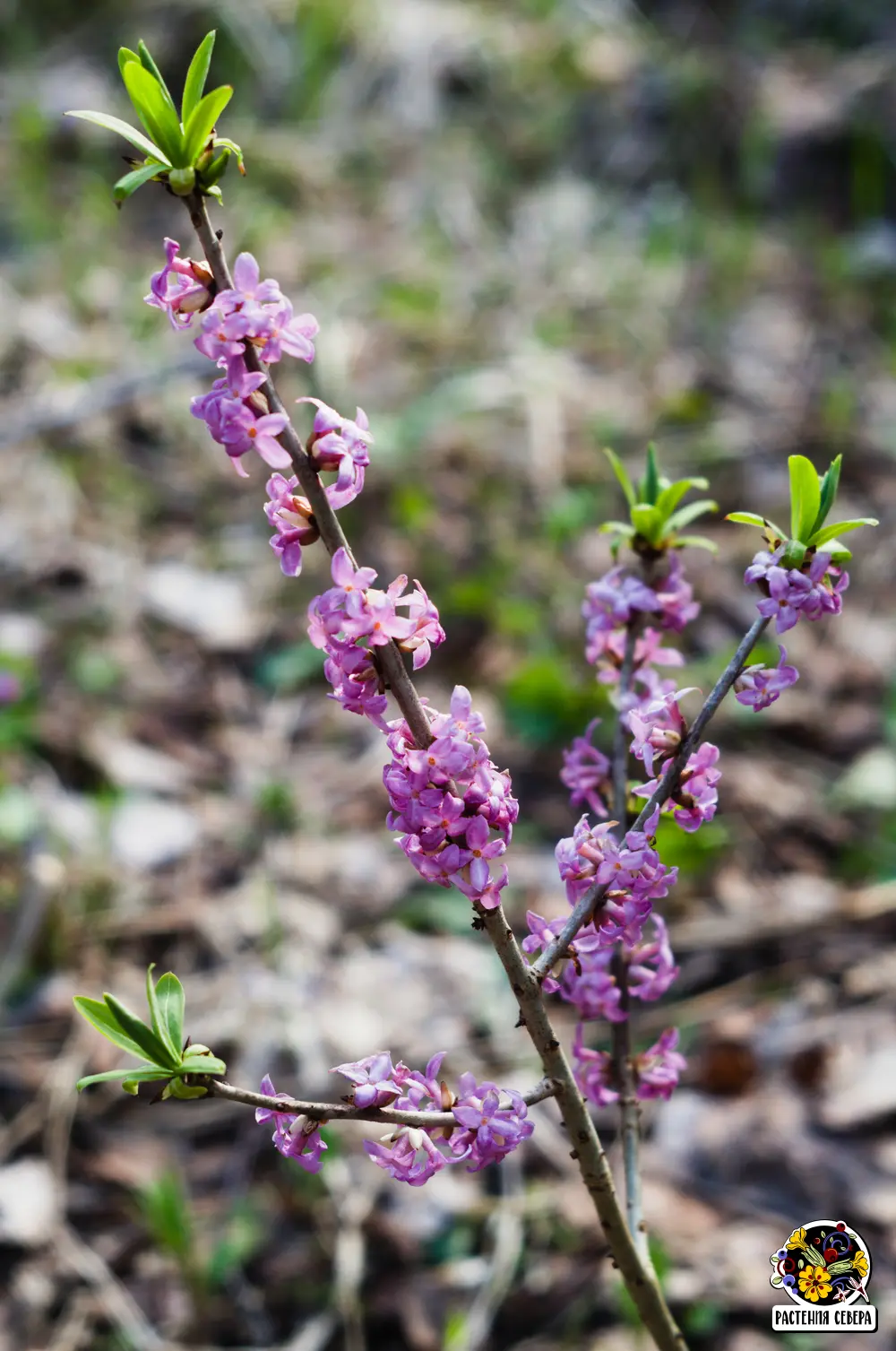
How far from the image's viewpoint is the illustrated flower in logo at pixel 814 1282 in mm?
1528

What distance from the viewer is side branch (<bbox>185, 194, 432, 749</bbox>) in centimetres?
96

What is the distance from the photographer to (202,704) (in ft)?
12.1

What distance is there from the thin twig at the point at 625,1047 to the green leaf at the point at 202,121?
2.32 ft

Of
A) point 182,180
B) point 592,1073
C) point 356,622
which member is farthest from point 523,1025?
point 182,180

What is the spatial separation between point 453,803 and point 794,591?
36 cm

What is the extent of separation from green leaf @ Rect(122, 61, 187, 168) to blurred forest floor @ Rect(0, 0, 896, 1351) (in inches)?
71.7

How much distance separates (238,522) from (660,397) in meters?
1.90

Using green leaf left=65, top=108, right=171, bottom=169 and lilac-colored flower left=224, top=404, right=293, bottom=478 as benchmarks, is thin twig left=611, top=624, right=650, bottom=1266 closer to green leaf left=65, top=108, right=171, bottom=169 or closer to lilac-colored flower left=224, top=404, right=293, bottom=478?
lilac-colored flower left=224, top=404, right=293, bottom=478

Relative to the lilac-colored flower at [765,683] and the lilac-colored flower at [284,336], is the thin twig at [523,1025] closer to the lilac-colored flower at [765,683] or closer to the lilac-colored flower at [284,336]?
the lilac-colored flower at [284,336]

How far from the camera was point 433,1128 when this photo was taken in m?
1.09

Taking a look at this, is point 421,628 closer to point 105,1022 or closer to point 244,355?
point 244,355

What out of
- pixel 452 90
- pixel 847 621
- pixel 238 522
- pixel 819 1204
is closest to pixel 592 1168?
pixel 819 1204

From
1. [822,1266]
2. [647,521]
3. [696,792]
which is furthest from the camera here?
[822,1266]

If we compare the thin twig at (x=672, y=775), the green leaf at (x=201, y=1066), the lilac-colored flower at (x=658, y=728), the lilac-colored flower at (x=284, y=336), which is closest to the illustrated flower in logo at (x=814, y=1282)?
the thin twig at (x=672, y=775)
